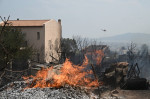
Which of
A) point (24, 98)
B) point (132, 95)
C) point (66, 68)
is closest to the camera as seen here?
point (24, 98)

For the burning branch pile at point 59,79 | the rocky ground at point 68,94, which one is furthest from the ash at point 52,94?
the burning branch pile at point 59,79

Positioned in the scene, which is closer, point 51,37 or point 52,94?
point 52,94

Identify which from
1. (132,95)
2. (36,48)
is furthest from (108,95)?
(36,48)

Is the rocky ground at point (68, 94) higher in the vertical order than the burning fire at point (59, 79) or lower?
lower

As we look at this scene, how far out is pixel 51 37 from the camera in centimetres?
3406

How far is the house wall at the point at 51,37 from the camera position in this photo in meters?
32.3

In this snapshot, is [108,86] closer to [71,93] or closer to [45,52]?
[71,93]

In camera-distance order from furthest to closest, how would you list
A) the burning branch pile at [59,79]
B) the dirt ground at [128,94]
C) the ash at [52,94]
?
the burning branch pile at [59,79], the dirt ground at [128,94], the ash at [52,94]

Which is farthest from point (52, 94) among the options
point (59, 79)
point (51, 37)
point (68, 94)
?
point (51, 37)

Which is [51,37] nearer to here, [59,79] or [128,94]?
[59,79]

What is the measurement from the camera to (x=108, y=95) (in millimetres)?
12477

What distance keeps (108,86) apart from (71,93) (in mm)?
3959

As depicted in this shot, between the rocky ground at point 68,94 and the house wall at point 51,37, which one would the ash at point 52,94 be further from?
the house wall at point 51,37

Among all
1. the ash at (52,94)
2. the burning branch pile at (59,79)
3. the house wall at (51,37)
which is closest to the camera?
the ash at (52,94)
